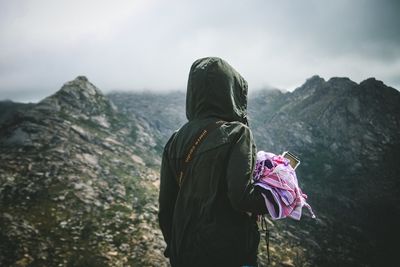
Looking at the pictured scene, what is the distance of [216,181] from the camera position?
2.69 meters

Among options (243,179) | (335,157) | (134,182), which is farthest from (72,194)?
(335,157)

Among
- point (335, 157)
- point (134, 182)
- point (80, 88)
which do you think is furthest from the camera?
point (335, 157)

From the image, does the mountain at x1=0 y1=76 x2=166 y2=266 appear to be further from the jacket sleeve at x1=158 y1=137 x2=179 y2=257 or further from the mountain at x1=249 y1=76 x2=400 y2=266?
the mountain at x1=249 y1=76 x2=400 y2=266

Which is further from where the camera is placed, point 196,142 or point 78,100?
point 78,100

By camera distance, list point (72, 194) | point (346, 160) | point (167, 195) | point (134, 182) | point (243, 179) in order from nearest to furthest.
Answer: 1. point (243, 179)
2. point (167, 195)
3. point (72, 194)
4. point (134, 182)
5. point (346, 160)

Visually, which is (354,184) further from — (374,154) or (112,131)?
(112,131)

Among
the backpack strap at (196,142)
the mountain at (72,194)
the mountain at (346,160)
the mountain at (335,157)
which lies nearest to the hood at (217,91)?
the backpack strap at (196,142)

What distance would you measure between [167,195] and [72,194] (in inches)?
429

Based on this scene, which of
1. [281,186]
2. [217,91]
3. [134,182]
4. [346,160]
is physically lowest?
[134,182]

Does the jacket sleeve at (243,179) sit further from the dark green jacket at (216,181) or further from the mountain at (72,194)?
the mountain at (72,194)

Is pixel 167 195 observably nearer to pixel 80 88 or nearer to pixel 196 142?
pixel 196 142

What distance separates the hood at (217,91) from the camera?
2982 mm

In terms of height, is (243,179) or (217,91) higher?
(217,91)

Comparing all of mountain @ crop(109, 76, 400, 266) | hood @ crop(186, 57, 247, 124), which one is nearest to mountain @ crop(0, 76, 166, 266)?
mountain @ crop(109, 76, 400, 266)
